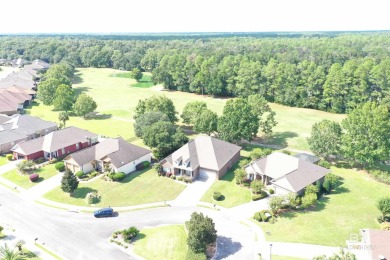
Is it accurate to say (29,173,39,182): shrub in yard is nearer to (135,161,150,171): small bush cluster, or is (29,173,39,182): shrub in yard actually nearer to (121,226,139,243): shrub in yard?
(135,161,150,171): small bush cluster

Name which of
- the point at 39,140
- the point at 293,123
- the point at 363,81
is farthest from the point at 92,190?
the point at 363,81

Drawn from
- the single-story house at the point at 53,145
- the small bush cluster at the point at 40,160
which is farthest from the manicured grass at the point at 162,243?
the single-story house at the point at 53,145

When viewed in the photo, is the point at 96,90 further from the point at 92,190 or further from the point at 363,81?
the point at 363,81

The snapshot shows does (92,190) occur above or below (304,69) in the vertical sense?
below

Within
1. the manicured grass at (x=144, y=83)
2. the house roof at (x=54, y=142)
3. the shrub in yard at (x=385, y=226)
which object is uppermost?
the house roof at (x=54, y=142)

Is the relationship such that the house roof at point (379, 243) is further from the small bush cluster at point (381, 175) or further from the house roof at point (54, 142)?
the house roof at point (54, 142)

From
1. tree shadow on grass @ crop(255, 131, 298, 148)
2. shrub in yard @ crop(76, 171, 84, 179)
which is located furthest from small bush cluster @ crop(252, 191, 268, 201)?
shrub in yard @ crop(76, 171, 84, 179)

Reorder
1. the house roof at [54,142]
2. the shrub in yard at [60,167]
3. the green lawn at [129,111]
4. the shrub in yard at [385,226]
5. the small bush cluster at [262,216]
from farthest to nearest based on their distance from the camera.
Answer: the green lawn at [129,111] < the house roof at [54,142] < the shrub in yard at [60,167] < the small bush cluster at [262,216] < the shrub in yard at [385,226]

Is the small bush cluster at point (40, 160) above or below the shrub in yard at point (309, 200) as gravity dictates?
below
